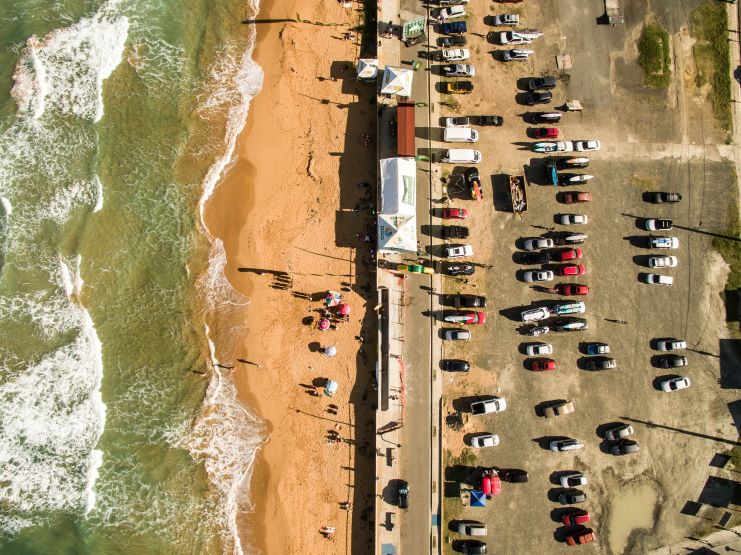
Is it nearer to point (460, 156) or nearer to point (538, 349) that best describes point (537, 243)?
point (538, 349)

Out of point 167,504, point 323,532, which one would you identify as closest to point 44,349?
point 167,504

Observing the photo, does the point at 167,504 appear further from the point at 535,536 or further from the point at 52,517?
the point at 535,536

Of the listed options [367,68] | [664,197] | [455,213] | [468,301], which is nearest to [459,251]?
[455,213]

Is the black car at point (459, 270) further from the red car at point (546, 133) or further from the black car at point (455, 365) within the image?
the red car at point (546, 133)

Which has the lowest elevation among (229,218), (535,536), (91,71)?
(535,536)

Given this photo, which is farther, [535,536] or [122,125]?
[122,125]
